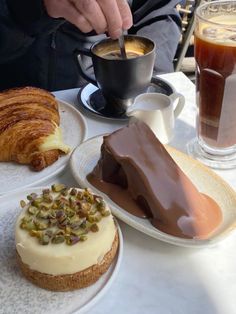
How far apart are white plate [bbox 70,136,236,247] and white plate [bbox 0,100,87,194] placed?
0.04 metres

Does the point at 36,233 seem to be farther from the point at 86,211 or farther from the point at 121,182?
the point at 121,182

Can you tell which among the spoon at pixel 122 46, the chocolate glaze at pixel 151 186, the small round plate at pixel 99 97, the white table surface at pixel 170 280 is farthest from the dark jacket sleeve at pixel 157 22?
the white table surface at pixel 170 280

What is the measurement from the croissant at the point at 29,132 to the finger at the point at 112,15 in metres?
0.19

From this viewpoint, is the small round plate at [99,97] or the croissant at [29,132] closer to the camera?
the croissant at [29,132]

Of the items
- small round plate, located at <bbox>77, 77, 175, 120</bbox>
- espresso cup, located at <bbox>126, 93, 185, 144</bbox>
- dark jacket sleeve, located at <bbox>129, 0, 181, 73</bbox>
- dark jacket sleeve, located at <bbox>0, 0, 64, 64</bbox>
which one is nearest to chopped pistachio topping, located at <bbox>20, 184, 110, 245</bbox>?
espresso cup, located at <bbox>126, 93, 185, 144</bbox>

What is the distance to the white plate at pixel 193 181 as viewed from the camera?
637 mm

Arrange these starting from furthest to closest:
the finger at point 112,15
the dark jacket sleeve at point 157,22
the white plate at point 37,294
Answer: the dark jacket sleeve at point 157,22 < the finger at point 112,15 < the white plate at point 37,294

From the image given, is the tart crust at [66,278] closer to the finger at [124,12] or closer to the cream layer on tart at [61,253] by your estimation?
the cream layer on tart at [61,253]

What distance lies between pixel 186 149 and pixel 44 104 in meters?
0.28

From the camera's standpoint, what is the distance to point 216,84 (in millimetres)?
821

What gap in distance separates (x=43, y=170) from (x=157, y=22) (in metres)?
0.83

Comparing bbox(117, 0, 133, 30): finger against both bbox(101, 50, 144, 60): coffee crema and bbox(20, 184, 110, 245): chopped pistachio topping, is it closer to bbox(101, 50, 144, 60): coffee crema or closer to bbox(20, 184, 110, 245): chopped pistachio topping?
bbox(101, 50, 144, 60): coffee crema

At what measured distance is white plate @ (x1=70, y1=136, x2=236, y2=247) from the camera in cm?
64

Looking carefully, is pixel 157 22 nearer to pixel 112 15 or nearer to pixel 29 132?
pixel 112 15
